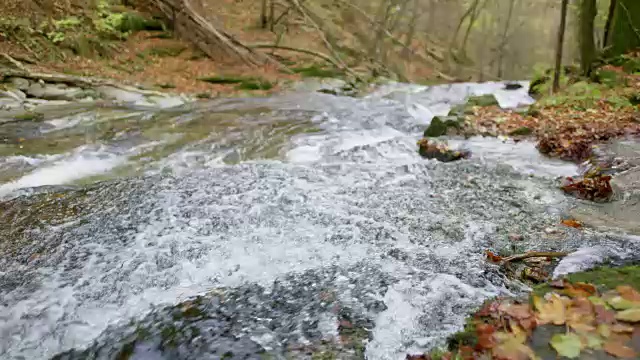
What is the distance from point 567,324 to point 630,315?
1.09 ft

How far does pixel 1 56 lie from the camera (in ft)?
37.2

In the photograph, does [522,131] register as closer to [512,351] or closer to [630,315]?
[630,315]

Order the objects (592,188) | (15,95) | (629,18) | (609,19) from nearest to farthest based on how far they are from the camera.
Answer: (592,188) < (15,95) < (629,18) < (609,19)

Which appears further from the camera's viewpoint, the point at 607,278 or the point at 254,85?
the point at 254,85

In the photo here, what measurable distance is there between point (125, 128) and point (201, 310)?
7.37m

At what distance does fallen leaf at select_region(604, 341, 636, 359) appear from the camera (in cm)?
232

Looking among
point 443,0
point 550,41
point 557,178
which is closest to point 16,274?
point 557,178

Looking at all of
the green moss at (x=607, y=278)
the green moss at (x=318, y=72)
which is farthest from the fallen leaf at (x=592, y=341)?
the green moss at (x=318, y=72)

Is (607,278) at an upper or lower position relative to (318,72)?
upper

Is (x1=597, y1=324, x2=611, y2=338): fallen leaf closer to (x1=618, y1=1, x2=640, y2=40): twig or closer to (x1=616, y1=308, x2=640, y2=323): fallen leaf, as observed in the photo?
(x1=616, y1=308, x2=640, y2=323): fallen leaf

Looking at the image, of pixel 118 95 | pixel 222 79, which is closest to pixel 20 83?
pixel 118 95

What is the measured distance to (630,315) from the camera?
2.54m

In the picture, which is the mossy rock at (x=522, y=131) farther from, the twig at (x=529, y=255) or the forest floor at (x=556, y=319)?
the twig at (x=529, y=255)

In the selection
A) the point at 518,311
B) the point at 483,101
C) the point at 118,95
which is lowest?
the point at 483,101
